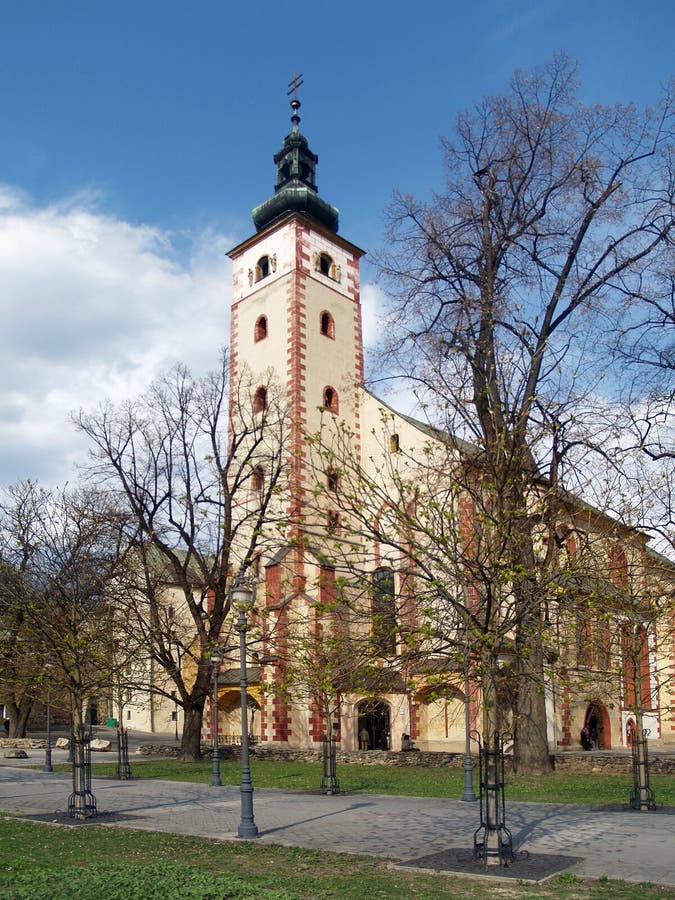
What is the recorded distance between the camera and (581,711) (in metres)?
35.6

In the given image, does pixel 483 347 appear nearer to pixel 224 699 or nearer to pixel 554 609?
pixel 554 609

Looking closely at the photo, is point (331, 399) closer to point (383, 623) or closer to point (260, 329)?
point (260, 329)

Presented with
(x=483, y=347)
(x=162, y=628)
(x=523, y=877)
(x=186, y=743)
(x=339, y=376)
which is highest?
(x=339, y=376)

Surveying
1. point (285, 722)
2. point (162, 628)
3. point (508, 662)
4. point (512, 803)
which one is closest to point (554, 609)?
point (508, 662)

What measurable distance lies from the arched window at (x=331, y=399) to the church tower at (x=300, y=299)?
0.05 metres

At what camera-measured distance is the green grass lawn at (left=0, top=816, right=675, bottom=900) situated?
7324 mm

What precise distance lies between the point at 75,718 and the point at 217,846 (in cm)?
622

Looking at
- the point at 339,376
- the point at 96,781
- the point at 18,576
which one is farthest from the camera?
the point at 339,376

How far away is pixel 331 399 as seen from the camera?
37.5 m

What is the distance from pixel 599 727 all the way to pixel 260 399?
69.5 feet

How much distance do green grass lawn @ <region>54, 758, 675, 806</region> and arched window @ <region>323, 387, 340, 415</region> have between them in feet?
49.6

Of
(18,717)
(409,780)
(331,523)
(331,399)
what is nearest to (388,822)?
(331,523)

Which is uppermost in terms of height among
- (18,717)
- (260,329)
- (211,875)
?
(260,329)

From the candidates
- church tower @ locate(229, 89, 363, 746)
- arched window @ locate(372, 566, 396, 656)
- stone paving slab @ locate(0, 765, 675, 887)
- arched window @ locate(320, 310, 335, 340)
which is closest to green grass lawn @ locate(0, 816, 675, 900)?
stone paving slab @ locate(0, 765, 675, 887)
